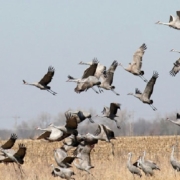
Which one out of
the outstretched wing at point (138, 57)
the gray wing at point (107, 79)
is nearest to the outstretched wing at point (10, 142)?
the gray wing at point (107, 79)

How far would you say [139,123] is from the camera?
8644 cm

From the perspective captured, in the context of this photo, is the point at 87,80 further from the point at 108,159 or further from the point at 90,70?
the point at 108,159

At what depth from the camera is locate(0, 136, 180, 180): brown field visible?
1644cm

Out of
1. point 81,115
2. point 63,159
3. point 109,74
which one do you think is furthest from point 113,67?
point 63,159

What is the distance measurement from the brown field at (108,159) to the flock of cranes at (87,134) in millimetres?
290

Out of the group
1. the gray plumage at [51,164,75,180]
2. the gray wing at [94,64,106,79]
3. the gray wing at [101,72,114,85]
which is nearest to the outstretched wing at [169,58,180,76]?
the gray wing at [101,72,114,85]

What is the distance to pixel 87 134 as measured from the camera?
50.5ft

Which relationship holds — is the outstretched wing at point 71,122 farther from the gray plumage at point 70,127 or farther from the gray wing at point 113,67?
the gray wing at point 113,67

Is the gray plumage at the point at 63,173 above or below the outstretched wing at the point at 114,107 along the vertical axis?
below

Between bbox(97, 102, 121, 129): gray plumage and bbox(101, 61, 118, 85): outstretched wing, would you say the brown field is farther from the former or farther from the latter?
bbox(101, 61, 118, 85): outstretched wing

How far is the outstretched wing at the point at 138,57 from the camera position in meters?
18.7

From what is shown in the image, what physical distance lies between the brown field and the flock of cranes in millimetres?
290

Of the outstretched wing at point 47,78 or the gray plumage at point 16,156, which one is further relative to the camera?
the outstretched wing at point 47,78

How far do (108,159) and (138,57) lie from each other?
6.63m
